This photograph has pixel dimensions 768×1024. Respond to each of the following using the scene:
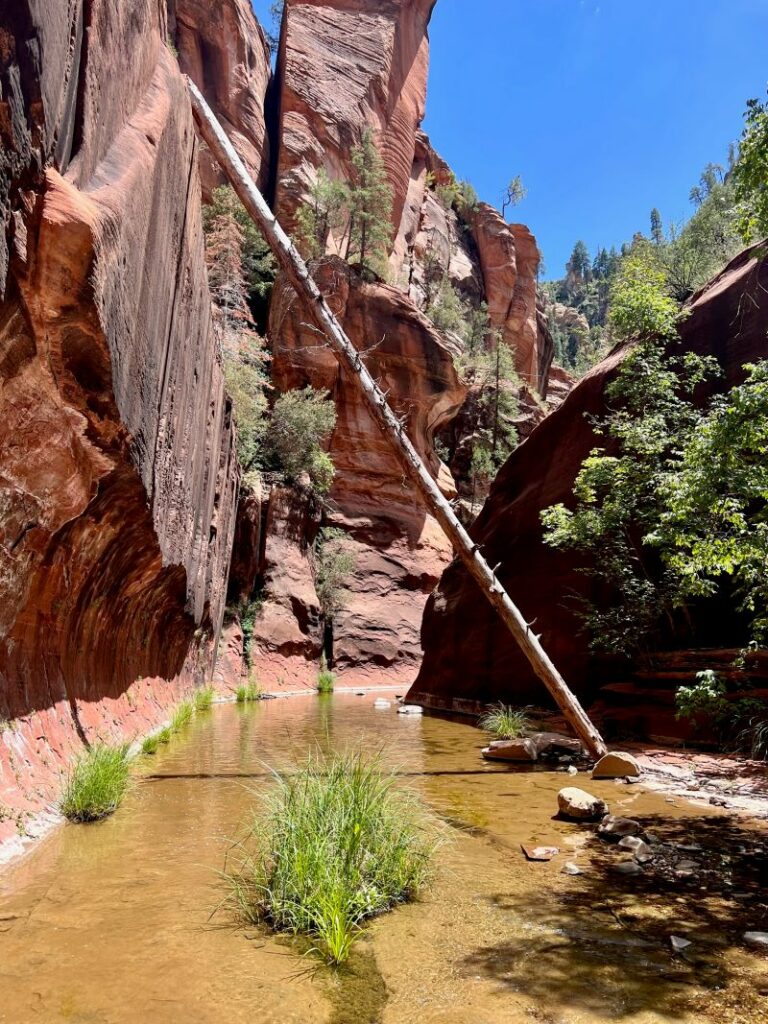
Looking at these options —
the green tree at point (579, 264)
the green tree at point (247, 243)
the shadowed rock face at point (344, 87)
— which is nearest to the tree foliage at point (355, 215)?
the shadowed rock face at point (344, 87)

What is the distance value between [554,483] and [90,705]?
35.9 feet

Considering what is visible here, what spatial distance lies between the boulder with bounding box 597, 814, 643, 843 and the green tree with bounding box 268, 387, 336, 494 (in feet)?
76.7

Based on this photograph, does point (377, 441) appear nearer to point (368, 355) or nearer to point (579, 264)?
point (368, 355)

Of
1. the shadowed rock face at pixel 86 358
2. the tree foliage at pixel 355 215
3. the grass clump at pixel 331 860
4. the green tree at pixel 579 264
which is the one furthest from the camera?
the green tree at pixel 579 264

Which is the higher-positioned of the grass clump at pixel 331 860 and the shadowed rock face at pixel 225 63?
the shadowed rock face at pixel 225 63

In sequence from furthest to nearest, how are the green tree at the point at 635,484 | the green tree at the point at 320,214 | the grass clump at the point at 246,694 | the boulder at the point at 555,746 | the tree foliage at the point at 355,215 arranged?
the tree foliage at the point at 355,215 < the green tree at the point at 320,214 < the grass clump at the point at 246,694 < the green tree at the point at 635,484 < the boulder at the point at 555,746

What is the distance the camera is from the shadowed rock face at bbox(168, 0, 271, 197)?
34.1m

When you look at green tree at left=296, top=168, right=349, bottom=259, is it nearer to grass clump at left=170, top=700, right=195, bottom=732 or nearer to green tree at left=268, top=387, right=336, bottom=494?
green tree at left=268, top=387, right=336, bottom=494

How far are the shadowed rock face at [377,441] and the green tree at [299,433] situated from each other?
292 centimetres

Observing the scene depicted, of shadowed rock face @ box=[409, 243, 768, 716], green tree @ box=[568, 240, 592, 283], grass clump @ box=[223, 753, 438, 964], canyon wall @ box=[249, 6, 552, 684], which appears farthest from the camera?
green tree @ box=[568, 240, 592, 283]

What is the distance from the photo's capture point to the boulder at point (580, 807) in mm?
6242

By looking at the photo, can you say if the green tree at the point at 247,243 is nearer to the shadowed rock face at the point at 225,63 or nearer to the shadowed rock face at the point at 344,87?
the shadowed rock face at the point at 344,87

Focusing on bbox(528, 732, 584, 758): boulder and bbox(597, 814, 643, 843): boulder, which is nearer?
bbox(597, 814, 643, 843): boulder

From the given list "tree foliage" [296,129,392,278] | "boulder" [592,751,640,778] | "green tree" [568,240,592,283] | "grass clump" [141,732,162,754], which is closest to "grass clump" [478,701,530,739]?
"boulder" [592,751,640,778]
